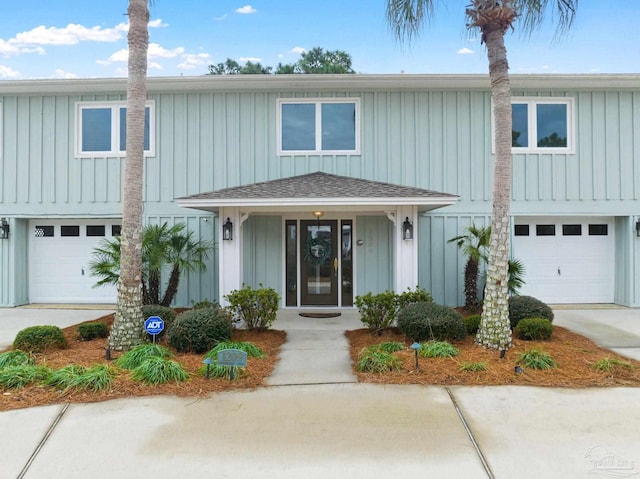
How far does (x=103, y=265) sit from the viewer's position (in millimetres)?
7969

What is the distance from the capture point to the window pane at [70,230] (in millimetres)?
10695

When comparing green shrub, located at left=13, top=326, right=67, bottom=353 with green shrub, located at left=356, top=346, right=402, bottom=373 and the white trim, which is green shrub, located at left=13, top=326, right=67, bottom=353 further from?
the white trim

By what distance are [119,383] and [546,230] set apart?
9.81 metres

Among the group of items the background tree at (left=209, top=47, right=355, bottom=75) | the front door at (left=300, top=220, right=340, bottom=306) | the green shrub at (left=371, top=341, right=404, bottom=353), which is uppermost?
the background tree at (left=209, top=47, right=355, bottom=75)

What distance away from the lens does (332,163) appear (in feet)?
33.1

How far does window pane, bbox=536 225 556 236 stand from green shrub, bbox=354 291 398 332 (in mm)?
5228

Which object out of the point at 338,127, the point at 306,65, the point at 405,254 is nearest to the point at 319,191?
the point at 405,254

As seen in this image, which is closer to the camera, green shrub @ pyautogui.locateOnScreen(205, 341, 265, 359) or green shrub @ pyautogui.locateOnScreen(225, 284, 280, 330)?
green shrub @ pyautogui.locateOnScreen(205, 341, 265, 359)

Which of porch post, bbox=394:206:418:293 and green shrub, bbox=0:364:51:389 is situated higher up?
porch post, bbox=394:206:418:293

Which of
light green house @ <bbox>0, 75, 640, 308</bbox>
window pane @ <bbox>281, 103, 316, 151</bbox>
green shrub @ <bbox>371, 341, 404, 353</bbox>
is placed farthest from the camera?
window pane @ <bbox>281, 103, 316, 151</bbox>

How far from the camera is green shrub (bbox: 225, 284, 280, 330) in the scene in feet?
24.1

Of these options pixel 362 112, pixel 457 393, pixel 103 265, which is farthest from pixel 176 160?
pixel 457 393

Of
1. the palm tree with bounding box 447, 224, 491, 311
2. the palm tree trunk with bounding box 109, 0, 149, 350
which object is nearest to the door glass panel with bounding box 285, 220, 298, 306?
the palm tree with bounding box 447, 224, 491, 311

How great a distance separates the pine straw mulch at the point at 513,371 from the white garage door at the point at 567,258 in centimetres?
427
